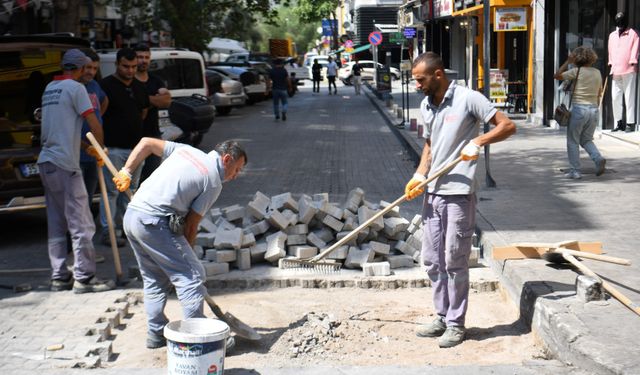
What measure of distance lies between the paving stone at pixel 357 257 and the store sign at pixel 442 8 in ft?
88.7

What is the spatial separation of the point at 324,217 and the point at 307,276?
753mm

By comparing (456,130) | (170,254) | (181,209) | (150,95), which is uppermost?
(150,95)

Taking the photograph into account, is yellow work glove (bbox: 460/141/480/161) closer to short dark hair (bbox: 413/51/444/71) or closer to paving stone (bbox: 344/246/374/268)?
short dark hair (bbox: 413/51/444/71)

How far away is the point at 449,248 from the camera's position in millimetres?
5750

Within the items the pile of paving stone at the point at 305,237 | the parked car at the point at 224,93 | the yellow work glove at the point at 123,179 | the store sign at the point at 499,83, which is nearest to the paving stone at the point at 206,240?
the pile of paving stone at the point at 305,237

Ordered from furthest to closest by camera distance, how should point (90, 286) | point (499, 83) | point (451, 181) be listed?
point (499, 83) < point (90, 286) < point (451, 181)

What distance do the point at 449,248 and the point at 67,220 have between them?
326 cm

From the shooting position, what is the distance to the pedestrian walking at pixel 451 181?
571cm

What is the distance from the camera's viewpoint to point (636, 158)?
44.2 ft

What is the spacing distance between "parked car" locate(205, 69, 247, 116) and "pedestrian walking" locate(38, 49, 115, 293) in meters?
19.7

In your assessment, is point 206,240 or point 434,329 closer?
point 434,329

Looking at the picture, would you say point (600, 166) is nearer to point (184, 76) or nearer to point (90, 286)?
point (90, 286)

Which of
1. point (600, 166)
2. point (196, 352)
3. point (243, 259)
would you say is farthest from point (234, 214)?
point (600, 166)

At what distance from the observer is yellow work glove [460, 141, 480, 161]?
5559 millimetres
